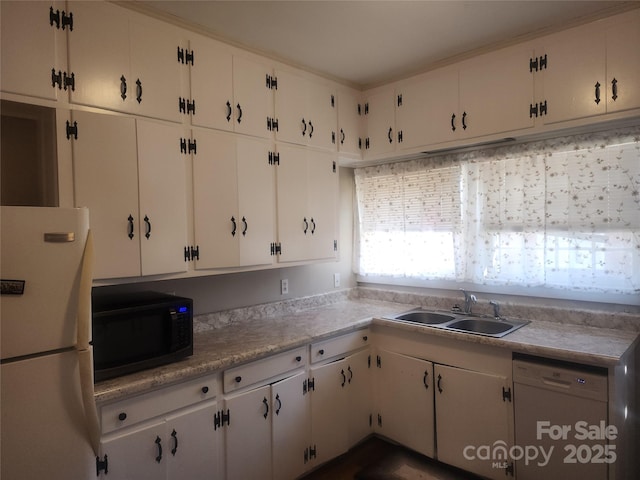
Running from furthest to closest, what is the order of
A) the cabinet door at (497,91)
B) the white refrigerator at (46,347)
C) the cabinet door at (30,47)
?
the cabinet door at (497,91)
the cabinet door at (30,47)
the white refrigerator at (46,347)

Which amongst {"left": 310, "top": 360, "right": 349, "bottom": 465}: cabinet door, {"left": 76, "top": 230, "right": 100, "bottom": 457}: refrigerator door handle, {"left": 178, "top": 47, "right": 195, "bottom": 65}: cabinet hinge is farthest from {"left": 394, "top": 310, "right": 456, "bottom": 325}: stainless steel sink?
{"left": 178, "top": 47, "right": 195, "bottom": 65}: cabinet hinge

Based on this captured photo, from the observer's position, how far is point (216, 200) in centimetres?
229

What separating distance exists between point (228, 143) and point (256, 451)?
1.73 m

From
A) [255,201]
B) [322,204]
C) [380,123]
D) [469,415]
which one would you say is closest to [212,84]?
[255,201]

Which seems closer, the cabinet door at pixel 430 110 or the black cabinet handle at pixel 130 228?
the black cabinet handle at pixel 130 228

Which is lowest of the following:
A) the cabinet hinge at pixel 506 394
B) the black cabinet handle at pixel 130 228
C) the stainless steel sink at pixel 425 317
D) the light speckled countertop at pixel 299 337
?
the cabinet hinge at pixel 506 394

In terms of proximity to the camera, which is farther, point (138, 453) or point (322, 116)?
point (322, 116)

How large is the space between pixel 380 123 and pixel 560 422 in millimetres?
2262

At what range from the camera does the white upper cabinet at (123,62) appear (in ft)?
5.89

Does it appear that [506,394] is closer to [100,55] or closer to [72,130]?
[72,130]

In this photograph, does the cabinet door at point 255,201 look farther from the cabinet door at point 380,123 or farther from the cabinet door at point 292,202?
the cabinet door at point 380,123

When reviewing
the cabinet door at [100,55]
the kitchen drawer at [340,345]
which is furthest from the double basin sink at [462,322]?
the cabinet door at [100,55]

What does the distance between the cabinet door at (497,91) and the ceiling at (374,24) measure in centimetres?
10

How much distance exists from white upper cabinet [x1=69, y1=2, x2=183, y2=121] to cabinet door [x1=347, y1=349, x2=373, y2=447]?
1914mm
